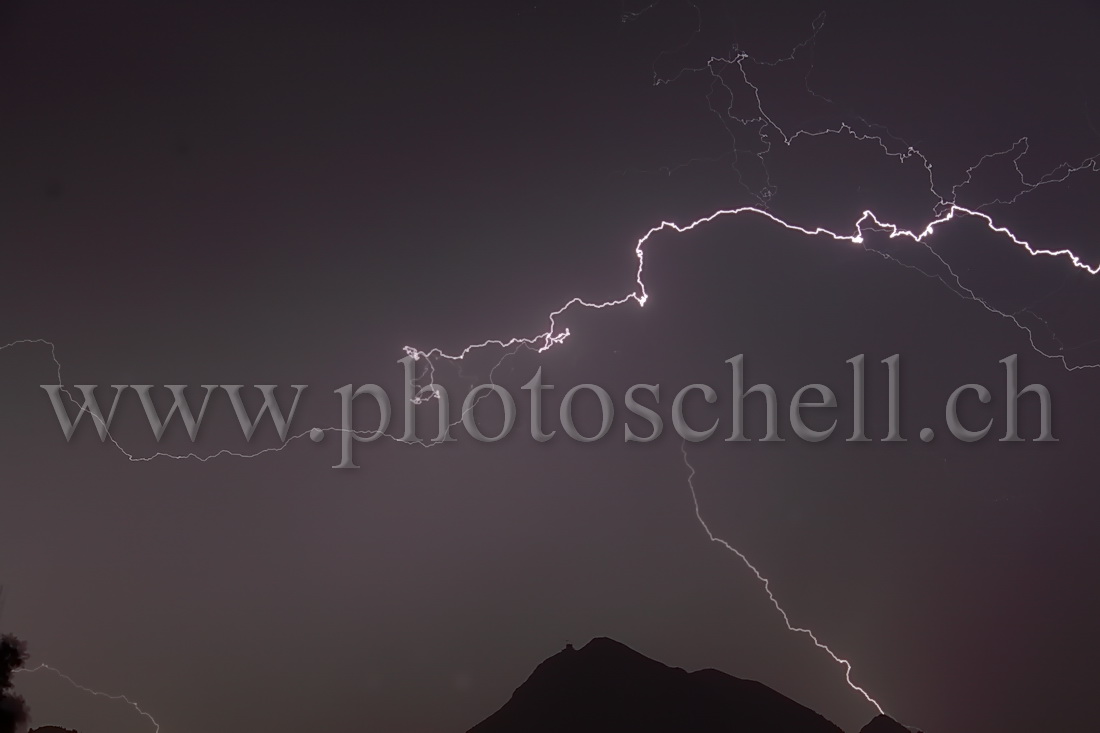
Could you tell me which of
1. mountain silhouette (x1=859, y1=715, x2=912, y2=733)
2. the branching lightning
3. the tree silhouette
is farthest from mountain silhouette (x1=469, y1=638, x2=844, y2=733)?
the tree silhouette

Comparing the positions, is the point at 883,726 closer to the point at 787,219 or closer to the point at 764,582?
the point at 764,582

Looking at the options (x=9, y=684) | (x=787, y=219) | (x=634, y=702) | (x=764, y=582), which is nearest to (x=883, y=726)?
(x=764, y=582)

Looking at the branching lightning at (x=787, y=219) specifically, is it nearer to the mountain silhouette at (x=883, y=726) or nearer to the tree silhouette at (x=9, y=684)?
the mountain silhouette at (x=883, y=726)

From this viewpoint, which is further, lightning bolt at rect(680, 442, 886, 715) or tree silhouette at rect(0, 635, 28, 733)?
lightning bolt at rect(680, 442, 886, 715)

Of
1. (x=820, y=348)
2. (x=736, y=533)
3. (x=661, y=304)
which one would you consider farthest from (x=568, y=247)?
(x=736, y=533)

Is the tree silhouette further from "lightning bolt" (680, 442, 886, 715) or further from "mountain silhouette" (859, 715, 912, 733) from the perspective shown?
"mountain silhouette" (859, 715, 912, 733)

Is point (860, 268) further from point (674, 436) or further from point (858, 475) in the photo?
point (674, 436)

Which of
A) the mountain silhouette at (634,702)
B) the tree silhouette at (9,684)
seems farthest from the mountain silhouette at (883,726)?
the tree silhouette at (9,684)

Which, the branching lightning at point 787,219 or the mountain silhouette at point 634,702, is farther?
the mountain silhouette at point 634,702
